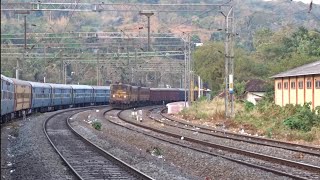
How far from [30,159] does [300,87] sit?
22.6 metres

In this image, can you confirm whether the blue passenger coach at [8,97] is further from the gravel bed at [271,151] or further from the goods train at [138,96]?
the goods train at [138,96]

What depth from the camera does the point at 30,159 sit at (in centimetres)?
1741

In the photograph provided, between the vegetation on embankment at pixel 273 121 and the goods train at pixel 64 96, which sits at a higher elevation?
the goods train at pixel 64 96

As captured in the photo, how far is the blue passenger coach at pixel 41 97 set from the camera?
146 feet

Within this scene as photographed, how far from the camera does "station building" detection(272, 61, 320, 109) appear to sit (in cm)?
3306

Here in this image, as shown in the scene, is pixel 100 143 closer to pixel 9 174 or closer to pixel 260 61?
pixel 9 174

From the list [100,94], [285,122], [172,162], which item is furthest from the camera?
[100,94]

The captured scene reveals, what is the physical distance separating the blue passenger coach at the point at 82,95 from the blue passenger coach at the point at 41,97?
340 inches

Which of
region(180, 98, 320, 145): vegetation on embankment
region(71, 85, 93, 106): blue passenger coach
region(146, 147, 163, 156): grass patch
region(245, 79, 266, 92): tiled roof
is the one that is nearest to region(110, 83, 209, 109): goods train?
region(71, 85, 93, 106): blue passenger coach

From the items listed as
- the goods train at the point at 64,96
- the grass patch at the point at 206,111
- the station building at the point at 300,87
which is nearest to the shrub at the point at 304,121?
the station building at the point at 300,87

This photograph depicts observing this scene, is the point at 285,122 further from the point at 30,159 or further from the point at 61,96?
the point at 61,96

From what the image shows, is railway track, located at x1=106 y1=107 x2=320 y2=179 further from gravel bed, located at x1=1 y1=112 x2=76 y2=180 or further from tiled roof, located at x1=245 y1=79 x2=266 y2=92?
tiled roof, located at x1=245 y1=79 x2=266 y2=92

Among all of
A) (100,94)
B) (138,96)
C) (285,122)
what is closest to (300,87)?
(285,122)

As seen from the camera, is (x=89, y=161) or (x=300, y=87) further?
(x=300, y=87)
